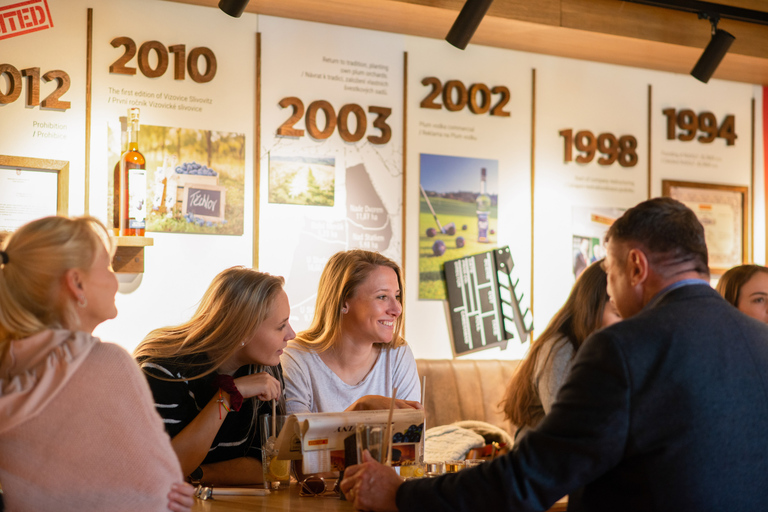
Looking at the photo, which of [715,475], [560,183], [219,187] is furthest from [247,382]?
[560,183]

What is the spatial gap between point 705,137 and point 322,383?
136 inches

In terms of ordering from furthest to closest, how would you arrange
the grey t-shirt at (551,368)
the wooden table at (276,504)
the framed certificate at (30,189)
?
the framed certificate at (30,189), the grey t-shirt at (551,368), the wooden table at (276,504)

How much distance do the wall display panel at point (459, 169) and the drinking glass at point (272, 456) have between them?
2320mm

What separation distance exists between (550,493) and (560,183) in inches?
135

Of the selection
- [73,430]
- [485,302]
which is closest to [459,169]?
[485,302]

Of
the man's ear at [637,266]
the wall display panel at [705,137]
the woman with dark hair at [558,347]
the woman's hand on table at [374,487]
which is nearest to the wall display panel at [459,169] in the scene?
the wall display panel at [705,137]

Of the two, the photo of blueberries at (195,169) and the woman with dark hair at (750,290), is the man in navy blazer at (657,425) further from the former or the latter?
the photo of blueberries at (195,169)

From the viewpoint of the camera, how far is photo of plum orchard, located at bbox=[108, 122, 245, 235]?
381 cm

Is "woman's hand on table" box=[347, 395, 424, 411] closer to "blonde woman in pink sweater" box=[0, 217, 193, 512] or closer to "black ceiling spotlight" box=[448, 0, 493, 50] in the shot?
"blonde woman in pink sweater" box=[0, 217, 193, 512]

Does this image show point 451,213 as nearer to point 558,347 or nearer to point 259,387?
point 558,347

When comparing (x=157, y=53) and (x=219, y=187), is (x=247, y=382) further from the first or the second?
(x=157, y=53)

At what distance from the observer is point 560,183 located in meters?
4.79

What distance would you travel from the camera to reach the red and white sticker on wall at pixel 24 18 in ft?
11.6

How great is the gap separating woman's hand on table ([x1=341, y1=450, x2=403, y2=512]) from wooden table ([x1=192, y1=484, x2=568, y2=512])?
8 cm
